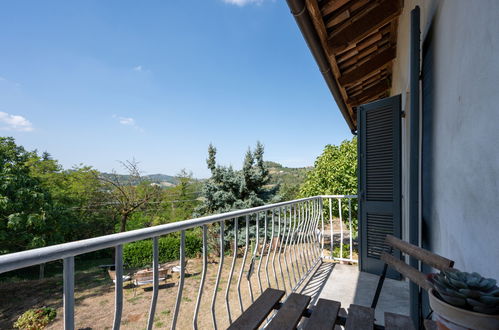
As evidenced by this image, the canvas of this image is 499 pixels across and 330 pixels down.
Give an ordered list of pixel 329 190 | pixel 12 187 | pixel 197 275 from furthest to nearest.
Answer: pixel 12 187 < pixel 197 275 < pixel 329 190

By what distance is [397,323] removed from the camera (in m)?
1.11

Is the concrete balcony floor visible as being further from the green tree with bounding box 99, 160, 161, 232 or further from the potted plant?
the green tree with bounding box 99, 160, 161, 232

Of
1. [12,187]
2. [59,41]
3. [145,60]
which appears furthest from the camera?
[145,60]

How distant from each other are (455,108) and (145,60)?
1098 inches

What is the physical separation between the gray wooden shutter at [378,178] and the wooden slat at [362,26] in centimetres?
94

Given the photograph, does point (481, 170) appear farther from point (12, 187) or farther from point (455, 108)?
point (12, 187)

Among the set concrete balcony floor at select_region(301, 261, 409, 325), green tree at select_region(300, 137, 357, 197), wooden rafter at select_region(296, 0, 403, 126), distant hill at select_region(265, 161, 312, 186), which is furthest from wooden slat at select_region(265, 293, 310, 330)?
distant hill at select_region(265, 161, 312, 186)

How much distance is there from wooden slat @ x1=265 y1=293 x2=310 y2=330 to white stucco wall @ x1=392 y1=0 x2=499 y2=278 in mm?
741

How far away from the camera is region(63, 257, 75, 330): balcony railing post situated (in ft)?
2.36

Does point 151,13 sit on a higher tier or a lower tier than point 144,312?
higher

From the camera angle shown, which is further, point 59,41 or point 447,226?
point 59,41

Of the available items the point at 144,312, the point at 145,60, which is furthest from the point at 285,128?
the point at 144,312

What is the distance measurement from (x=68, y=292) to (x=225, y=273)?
980cm

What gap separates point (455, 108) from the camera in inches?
44.5
